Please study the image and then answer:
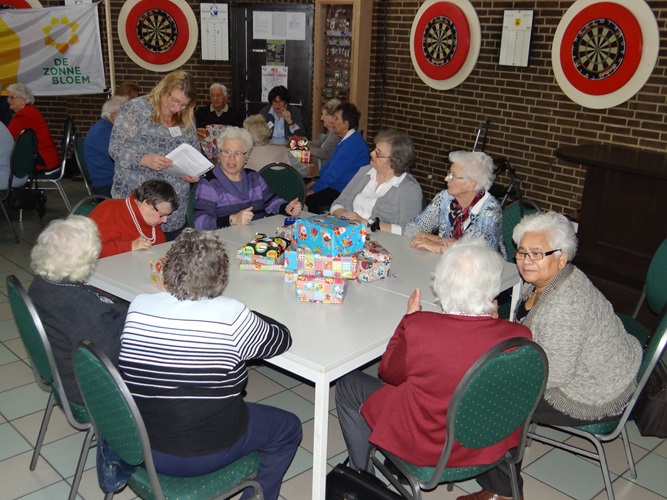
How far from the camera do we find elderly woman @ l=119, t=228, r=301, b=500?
2.03m

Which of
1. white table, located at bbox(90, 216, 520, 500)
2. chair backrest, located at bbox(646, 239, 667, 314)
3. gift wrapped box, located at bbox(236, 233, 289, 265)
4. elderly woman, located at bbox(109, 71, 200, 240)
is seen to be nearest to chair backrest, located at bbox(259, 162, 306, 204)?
elderly woman, located at bbox(109, 71, 200, 240)

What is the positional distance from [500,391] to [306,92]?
6722 mm

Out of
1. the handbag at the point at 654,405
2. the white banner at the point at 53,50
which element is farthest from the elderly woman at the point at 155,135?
the white banner at the point at 53,50

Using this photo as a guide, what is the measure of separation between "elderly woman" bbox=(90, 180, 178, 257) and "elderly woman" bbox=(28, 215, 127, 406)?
882 mm

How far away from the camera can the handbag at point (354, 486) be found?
230 centimetres

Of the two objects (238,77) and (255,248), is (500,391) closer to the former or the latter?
(255,248)

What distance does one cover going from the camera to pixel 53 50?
799 cm

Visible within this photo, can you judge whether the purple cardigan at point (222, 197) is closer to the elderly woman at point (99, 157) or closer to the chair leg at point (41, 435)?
the chair leg at point (41, 435)

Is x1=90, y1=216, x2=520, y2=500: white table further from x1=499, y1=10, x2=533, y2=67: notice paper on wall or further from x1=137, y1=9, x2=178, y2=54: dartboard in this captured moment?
x1=137, y1=9, x2=178, y2=54: dartboard

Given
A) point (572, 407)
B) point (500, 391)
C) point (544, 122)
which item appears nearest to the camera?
point (500, 391)

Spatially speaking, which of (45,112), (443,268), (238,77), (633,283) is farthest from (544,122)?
(45,112)

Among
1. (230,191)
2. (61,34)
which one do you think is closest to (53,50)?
(61,34)

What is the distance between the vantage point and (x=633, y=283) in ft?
15.8

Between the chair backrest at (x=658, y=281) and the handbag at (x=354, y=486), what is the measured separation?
5.77ft
